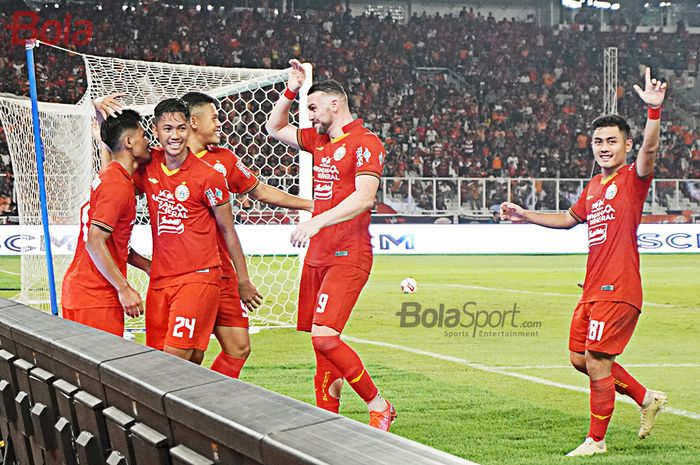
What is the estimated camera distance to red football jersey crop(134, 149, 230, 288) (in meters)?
4.52

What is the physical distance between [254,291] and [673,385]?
344 cm

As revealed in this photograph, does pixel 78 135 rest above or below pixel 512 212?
above

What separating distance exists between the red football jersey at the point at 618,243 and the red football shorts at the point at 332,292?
1202 millimetres

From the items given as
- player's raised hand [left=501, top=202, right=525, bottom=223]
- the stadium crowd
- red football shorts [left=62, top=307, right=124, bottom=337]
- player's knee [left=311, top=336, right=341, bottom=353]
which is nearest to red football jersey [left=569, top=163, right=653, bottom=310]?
player's raised hand [left=501, top=202, right=525, bottom=223]

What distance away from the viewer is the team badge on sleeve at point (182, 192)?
14.7ft

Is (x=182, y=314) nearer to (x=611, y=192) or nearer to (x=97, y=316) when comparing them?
(x=97, y=316)

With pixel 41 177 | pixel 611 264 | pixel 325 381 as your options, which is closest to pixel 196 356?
pixel 325 381

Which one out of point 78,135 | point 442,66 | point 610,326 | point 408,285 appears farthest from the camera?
point 442,66

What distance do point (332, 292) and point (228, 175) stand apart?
2.69 ft

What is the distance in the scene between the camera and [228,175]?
4969 mm

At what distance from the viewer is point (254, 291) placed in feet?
16.0

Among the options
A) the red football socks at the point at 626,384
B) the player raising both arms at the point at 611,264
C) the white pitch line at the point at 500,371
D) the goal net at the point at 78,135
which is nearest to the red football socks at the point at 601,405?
the player raising both arms at the point at 611,264

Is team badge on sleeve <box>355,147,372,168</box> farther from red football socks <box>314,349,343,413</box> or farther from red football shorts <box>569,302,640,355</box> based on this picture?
red football shorts <box>569,302,640,355</box>

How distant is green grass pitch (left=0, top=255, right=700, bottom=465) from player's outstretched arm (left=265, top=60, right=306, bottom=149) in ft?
5.57
